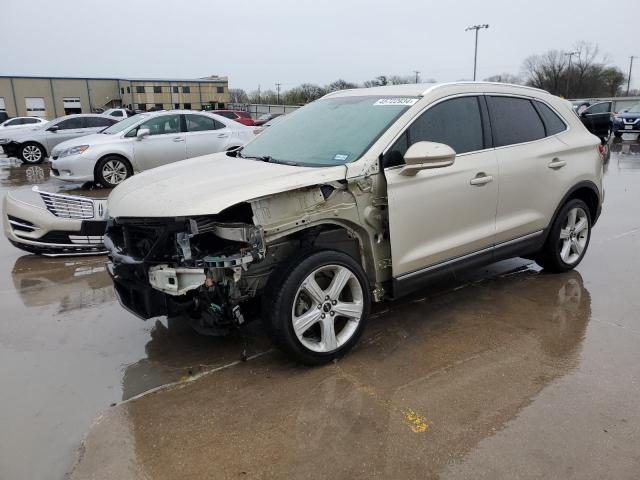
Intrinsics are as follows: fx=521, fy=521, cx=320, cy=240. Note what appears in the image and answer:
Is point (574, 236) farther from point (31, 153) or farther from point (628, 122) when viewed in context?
point (628, 122)

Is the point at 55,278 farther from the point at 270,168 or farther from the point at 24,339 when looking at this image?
the point at 270,168

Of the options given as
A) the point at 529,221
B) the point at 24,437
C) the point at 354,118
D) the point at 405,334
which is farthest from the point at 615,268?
the point at 24,437

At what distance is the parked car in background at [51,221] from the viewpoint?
5.80 meters

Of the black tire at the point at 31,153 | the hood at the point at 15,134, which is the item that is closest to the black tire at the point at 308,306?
the black tire at the point at 31,153

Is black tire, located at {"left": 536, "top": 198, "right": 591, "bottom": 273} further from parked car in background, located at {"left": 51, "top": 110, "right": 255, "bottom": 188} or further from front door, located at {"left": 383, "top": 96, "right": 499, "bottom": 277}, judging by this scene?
parked car in background, located at {"left": 51, "top": 110, "right": 255, "bottom": 188}

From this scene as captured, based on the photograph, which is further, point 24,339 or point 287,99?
point 287,99

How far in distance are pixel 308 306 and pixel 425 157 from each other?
1265mm

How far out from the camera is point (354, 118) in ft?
13.3

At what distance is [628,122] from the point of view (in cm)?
2253

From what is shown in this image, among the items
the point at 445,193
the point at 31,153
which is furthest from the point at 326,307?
the point at 31,153

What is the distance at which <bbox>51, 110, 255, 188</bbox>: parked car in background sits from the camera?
426 inches

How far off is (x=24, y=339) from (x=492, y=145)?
4035 millimetres

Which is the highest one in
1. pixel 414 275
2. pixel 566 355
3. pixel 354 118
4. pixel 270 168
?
pixel 354 118

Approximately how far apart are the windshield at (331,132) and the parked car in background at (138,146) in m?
6.17
